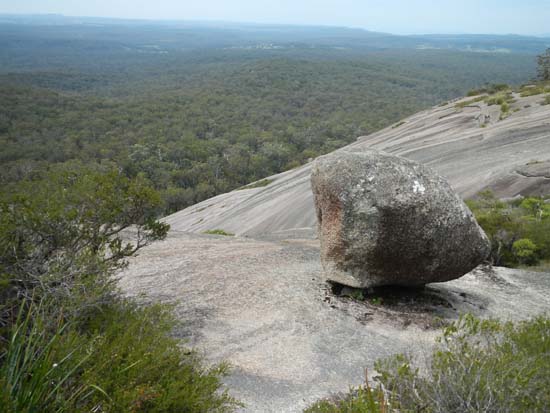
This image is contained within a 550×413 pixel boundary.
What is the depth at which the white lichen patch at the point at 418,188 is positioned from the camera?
29.7 ft

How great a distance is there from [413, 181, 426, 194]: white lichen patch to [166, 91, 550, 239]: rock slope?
1006 centimetres

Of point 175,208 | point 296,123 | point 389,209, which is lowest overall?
point 175,208

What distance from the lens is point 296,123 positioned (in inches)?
4205

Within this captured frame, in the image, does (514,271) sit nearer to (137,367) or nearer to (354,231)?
(354,231)

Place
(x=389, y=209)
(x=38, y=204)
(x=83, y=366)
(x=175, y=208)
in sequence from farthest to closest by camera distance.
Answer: (x=175, y=208), (x=389, y=209), (x=38, y=204), (x=83, y=366)

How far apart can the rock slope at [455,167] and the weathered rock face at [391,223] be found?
9184mm

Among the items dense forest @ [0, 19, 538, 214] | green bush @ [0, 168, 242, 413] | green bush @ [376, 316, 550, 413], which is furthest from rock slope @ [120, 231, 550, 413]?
dense forest @ [0, 19, 538, 214]

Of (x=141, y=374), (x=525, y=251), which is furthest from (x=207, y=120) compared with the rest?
(x=141, y=374)

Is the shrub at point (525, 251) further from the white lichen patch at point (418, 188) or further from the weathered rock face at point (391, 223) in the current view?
the white lichen patch at point (418, 188)

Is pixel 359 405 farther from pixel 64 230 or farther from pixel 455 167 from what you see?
pixel 455 167

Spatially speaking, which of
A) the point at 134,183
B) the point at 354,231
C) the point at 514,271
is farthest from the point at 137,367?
the point at 514,271

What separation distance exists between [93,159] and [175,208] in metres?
23.0

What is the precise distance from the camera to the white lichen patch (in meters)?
9.06

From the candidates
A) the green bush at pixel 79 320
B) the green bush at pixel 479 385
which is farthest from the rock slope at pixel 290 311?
the green bush at pixel 479 385
